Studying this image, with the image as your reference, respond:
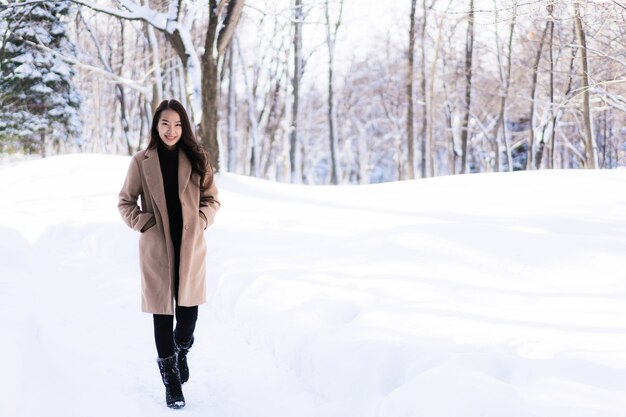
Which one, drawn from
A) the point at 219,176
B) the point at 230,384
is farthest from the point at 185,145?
the point at 219,176

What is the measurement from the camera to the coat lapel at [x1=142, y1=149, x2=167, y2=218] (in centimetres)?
361

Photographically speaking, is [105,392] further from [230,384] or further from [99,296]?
[99,296]

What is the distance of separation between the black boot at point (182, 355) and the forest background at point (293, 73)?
20.4 feet

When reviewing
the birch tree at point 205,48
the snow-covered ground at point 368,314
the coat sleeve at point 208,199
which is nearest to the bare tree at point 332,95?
the birch tree at point 205,48

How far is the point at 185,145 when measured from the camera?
3787 millimetres

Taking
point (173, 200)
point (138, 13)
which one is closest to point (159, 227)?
point (173, 200)

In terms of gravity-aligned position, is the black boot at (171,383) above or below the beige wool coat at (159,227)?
below

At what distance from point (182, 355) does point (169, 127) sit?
1.56m

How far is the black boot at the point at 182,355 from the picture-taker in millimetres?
3940

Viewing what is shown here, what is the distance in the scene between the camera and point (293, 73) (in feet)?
76.8

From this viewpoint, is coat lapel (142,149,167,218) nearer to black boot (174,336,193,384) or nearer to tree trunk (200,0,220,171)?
black boot (174,336,193,384)

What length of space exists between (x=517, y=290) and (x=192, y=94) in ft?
30.5

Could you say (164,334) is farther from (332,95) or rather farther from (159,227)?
(332,95)

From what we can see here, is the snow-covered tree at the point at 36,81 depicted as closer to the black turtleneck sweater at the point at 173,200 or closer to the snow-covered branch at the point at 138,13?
the snow-covered branch at the point at 138,13
